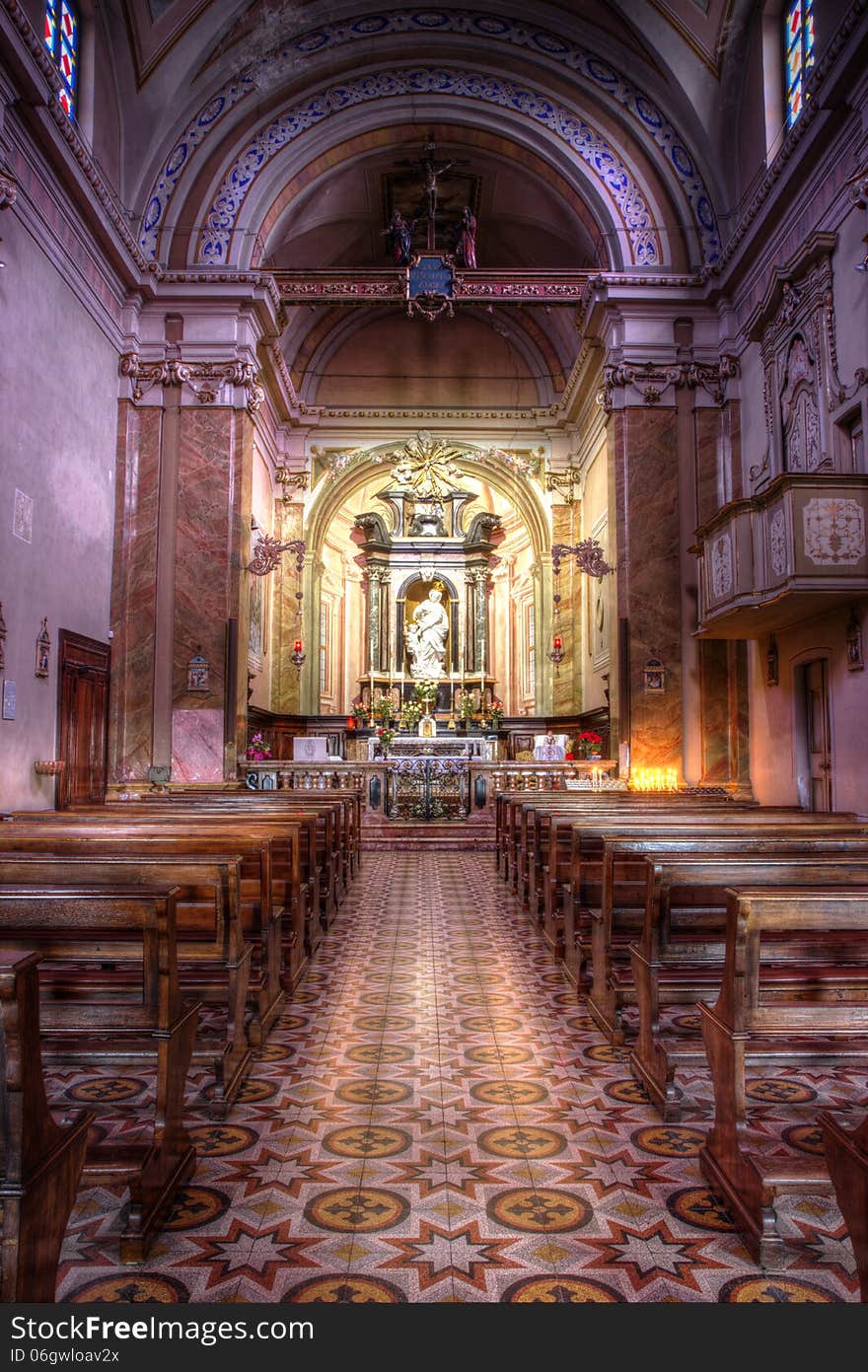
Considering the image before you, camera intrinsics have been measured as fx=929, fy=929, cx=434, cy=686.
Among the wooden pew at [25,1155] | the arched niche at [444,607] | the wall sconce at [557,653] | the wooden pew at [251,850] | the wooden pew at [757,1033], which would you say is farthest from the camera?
the arched niche at [444,607]

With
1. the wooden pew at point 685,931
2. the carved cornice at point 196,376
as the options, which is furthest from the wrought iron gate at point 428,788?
the wooden pew at point 685,931

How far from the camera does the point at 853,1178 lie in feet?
6.62

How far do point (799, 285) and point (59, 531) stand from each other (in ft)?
29.3

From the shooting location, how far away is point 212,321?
14.3m

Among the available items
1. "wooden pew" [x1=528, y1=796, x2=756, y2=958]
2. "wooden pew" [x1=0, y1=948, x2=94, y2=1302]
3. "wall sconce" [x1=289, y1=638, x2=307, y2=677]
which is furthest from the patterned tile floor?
"wall sconce" [x1=289, y1=638, x2=307, y2=677]

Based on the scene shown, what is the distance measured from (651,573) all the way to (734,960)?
452 inches

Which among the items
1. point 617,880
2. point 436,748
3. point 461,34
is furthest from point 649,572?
point 617,880

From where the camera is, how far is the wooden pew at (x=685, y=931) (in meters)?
3.61

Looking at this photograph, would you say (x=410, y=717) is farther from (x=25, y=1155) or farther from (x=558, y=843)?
(x=25, y=1155)

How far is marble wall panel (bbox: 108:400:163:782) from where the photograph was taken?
1340 cm

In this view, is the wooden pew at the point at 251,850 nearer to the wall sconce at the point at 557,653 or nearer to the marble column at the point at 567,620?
the wall sconce at the point at 557,653

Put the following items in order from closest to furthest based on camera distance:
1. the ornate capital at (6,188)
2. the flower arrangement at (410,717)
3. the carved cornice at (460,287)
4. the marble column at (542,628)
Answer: the ornate capital at (6,188)
the carved cornice at (460,287)
the flower arrangement at (410,717)
the marble column at (542,628)

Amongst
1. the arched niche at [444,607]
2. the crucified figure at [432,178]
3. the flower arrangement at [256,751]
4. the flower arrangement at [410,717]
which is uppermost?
the crucified figure at [432,178]

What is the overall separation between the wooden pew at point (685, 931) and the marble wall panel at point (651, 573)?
9102mm
